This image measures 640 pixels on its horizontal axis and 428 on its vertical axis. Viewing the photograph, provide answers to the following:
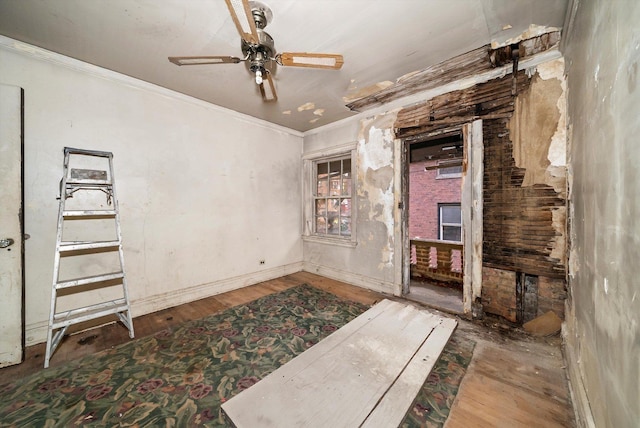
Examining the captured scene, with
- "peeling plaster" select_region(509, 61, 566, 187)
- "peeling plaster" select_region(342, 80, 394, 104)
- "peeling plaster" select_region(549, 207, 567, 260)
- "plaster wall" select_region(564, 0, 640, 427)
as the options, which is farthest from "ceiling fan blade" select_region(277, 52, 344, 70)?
"peeling plaster" select_region(549, 207, 567, 260)

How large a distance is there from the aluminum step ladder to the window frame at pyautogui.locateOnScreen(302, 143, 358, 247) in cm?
271

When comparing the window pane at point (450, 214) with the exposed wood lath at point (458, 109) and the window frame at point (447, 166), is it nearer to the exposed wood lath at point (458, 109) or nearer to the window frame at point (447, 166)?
the window frame at point (447, 166)

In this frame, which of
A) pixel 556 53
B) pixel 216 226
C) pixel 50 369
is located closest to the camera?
pixel 50 369

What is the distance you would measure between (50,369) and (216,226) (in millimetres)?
1883

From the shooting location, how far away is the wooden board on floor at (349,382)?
104 centimetres

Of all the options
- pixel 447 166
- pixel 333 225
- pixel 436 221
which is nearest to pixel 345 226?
pixel 333 225

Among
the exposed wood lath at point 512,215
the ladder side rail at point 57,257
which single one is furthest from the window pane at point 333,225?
the ladder side rail at point 57,257

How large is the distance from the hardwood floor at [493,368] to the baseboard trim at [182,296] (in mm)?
83

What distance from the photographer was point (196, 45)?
198cm

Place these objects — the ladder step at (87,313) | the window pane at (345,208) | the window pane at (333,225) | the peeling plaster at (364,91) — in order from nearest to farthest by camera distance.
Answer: the ladder step at (87,313) < the peeling plaster at (364,91) < the window pane at (345,208) < the window pane at (333,225)

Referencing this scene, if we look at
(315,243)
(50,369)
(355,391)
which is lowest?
(50,369)

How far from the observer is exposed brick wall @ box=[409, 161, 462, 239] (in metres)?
7.36

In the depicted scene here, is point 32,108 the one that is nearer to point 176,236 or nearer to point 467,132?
point 176,236

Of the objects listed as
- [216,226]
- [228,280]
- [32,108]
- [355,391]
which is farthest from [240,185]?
[355,391]
